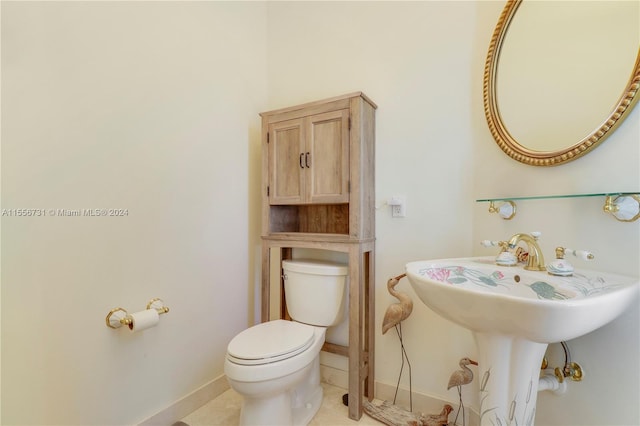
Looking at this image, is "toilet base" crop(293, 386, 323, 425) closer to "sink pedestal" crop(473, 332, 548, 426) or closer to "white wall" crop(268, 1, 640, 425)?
"white wall" crop(268, 1, 640, 425)

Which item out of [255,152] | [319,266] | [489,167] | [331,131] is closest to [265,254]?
[319,266]

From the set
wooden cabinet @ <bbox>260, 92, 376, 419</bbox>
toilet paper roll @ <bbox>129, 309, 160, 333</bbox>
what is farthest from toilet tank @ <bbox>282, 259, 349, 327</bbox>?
toilet paper roll @ <bbox>129, 309, 160, 333</bbox>

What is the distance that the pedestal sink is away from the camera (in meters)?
0.69

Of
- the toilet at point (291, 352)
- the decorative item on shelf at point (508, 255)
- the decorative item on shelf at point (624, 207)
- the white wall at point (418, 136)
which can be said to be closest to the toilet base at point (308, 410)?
the toilet at point (291, 352)

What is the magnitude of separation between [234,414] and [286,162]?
1394mm

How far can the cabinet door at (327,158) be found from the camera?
1.50 m

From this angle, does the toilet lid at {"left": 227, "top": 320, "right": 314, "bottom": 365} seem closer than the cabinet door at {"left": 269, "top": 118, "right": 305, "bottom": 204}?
Yes

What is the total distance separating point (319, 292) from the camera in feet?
5.20

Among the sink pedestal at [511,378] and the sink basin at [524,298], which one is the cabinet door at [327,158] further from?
the sink pedestal at [511,378]

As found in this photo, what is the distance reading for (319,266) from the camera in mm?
1593

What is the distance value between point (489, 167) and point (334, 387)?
60.2 inches

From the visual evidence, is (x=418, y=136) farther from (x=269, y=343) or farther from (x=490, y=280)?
(x=269, y=343)

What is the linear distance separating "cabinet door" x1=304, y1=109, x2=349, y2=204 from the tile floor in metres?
1.12

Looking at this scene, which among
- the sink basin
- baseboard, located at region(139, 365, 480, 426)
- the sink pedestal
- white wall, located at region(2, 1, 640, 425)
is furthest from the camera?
baseboard, located at region(139, 365, 480, 426)
